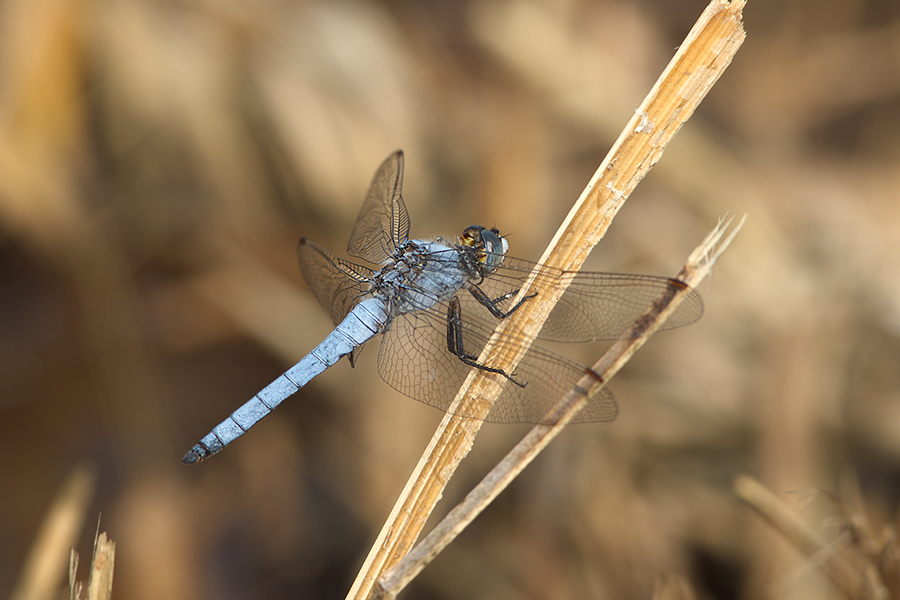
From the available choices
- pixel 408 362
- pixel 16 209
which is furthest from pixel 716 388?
pixel 16 209

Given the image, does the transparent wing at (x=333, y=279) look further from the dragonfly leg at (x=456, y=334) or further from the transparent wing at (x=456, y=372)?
the dragonfly leg at (x=456, y=334)

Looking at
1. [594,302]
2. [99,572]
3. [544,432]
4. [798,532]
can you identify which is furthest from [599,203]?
[99,572]

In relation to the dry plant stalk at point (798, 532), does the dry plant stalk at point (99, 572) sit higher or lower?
lower

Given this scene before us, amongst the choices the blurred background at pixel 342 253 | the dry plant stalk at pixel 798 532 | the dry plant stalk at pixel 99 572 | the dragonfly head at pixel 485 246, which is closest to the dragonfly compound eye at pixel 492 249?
the dragonfly head at pixel 485 246

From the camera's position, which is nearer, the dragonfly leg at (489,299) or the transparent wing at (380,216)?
the dragonfly leg at (489,299)

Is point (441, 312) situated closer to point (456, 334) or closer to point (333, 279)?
point (456, 334)

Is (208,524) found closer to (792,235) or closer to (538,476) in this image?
(538,476)

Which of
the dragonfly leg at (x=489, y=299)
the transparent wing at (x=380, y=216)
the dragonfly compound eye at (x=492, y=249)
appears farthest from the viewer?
the transparent wing at (x=380, y=216)
